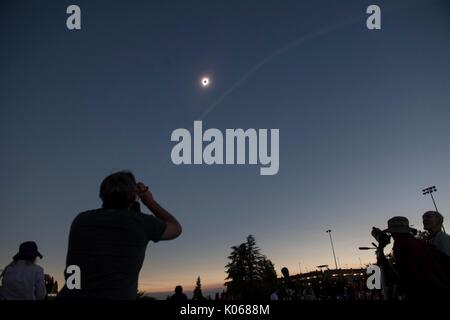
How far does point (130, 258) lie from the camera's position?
206cm

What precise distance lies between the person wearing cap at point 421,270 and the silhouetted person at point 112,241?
7.27 ft

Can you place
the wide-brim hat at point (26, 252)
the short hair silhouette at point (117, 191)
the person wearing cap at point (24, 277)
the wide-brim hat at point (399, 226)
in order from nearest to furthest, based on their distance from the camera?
the short hair silhouette at point (117, 191)
the wide-brim hat at point (399, 226)
the person wearing cap at point (24, 277)
the wide-brim hat at point (26, 252)

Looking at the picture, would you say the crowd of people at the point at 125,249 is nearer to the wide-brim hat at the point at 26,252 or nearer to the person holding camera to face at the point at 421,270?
the person holding camera to face at the point at 421,270

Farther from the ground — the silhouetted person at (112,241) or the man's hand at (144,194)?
the man's hand at (144,194)

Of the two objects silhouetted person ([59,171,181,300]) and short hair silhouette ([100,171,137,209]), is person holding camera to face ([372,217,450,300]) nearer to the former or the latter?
silhouetted person ([59,171,181,300])

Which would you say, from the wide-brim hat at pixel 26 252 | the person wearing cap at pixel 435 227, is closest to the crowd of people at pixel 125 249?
the person wearing cap at pixel 435 227

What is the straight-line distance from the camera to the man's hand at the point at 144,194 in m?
2.41

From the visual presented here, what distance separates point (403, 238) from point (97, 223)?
2986 millimetres

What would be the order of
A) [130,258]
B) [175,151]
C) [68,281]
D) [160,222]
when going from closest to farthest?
[68,281], [130,258], [160,222], [175,151]

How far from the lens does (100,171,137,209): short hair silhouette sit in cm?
224
